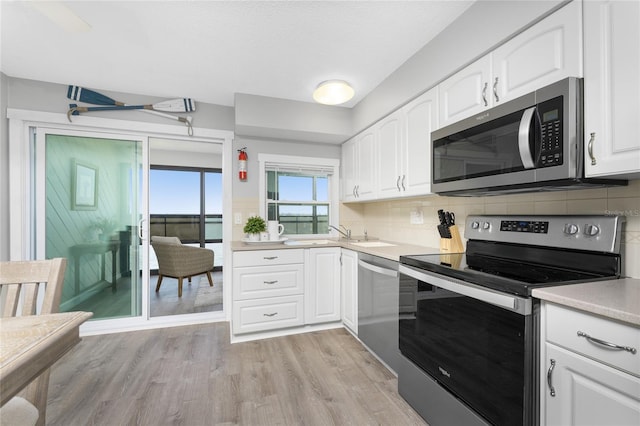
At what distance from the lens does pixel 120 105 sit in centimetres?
272

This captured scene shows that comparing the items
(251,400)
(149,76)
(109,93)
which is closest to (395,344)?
(251,400)

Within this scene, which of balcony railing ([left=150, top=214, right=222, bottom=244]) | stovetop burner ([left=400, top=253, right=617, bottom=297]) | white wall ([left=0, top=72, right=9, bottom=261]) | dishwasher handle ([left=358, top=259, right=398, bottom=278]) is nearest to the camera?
stovetop burner ([left=400, top=253, right=617, bottom=297])

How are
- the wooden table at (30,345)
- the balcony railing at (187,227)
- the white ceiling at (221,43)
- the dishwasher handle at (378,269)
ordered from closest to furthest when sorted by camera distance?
the wooden table at (30,345) → the white ceiling at (221,43) → the dishwasher handle at (378,269) → the balcony railing at (187,227)

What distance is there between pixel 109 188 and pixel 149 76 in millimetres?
1193

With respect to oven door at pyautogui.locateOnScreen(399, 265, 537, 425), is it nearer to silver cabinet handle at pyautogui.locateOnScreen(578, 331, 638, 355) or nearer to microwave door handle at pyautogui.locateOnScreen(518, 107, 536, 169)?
silver cabinet handle at pyautogui.locateOnScreen(578, 331, 638, 355)

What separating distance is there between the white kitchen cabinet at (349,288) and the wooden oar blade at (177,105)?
7.21 feet

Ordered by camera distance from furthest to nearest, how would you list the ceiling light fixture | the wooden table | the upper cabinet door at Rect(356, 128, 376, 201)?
the upper cabinet door at Rect(356, 128, 376, 201), the ceiling light fixture, the wooden table

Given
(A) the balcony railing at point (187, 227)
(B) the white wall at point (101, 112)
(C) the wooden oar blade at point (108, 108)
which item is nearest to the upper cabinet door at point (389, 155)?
(B) the white wall at point (101, 112)

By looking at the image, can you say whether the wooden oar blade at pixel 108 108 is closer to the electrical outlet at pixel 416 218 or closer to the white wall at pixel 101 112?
the white wall at pixel 101 112

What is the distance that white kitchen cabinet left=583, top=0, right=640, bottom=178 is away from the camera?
961mm

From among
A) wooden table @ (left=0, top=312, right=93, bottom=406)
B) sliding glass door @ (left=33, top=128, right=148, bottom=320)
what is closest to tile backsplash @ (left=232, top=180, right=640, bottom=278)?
sliding glass door @ (left=33, top=128, right=148, bottom=320)

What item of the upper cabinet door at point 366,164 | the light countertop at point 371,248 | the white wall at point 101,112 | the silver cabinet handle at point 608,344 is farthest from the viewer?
the upper cabinet door at point 366,164

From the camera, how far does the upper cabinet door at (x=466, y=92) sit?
5.03 ft

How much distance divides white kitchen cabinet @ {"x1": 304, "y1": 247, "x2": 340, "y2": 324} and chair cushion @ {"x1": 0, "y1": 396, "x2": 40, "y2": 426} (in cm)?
196
